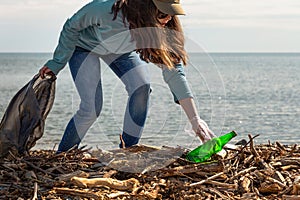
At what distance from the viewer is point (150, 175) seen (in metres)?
4.39

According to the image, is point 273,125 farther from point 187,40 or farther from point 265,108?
point 187,40

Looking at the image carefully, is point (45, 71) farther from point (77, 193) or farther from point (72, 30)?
point (77, 193)

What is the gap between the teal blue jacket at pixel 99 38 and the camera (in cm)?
478

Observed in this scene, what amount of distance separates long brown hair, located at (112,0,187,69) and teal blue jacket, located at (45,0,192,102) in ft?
0.30

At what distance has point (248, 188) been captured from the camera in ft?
13.9

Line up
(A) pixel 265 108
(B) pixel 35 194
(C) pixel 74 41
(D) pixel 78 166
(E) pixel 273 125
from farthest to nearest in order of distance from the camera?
(A) pixel 265 108 → (E) pixel 273 125 → (C) pixel 74 41 → (D) pixel 78 166 → (B) pixel 35 194

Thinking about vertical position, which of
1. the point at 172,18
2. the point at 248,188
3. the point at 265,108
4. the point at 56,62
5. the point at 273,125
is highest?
the point at 172,18

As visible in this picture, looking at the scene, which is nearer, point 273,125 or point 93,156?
point 93,156

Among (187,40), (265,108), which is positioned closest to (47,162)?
(187,40)

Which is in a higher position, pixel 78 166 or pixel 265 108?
pixel 78 166

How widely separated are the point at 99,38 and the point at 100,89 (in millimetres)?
417

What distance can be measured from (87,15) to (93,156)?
1022 millimetres

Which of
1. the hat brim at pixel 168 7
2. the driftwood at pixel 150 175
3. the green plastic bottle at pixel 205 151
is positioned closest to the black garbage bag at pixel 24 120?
the driftwood at pixel 150 175

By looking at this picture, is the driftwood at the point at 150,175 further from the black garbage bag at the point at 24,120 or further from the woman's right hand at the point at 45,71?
the woman's right hand at the point at 45,71
